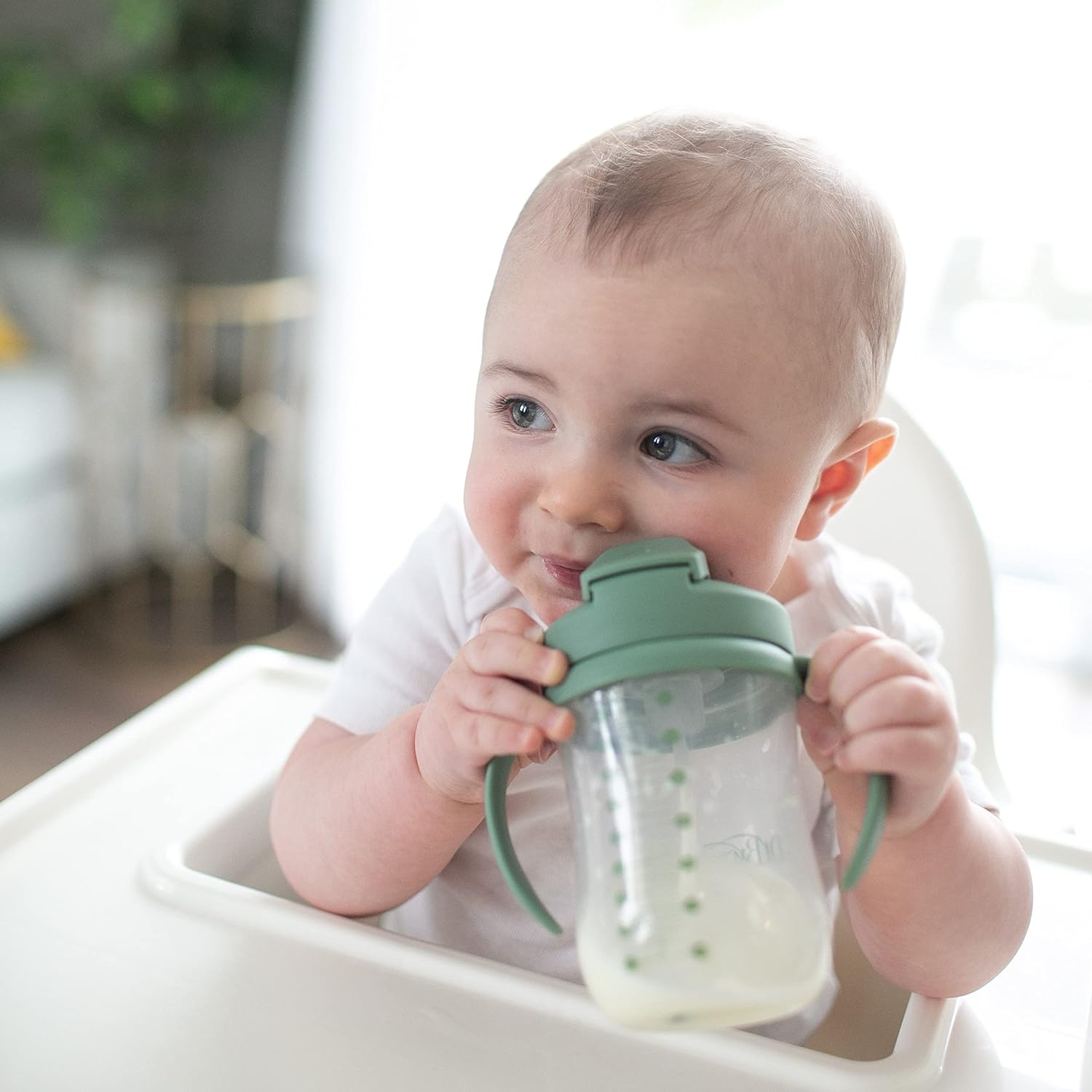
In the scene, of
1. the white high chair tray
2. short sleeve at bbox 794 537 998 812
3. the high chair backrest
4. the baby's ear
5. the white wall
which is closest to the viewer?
the white high chair tray

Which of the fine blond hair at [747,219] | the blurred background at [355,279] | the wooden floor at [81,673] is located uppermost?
the fine blond hair at [747,219]

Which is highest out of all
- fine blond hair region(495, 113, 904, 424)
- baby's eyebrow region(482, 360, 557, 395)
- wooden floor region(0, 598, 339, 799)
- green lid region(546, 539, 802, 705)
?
fine blond hair region(495, 113, 904, 424)

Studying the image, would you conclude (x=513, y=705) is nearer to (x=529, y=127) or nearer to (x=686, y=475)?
(x=686, y=475)

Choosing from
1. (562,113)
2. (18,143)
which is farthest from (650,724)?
(18,143)

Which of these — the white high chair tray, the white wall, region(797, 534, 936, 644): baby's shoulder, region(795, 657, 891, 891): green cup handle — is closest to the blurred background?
the white wall

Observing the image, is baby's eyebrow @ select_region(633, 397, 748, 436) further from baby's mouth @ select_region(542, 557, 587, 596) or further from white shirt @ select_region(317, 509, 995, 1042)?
white shirt @ select_region(317, 509, 995, 1042)

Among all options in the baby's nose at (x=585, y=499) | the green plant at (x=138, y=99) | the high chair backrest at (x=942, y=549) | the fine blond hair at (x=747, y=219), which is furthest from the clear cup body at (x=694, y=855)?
the green plant at (x=138, y=99)

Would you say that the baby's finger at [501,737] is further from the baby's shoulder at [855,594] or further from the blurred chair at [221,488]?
the blurred chair at [221,488]

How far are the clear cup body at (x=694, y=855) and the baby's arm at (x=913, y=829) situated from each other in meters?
0.04

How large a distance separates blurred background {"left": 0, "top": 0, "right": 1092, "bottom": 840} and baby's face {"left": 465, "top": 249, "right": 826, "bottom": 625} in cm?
175

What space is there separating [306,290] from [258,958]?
2.35 m

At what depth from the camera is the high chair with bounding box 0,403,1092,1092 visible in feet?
1.98

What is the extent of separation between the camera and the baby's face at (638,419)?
63cm

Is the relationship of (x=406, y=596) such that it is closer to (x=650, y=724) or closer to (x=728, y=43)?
(x=650, y=724)
